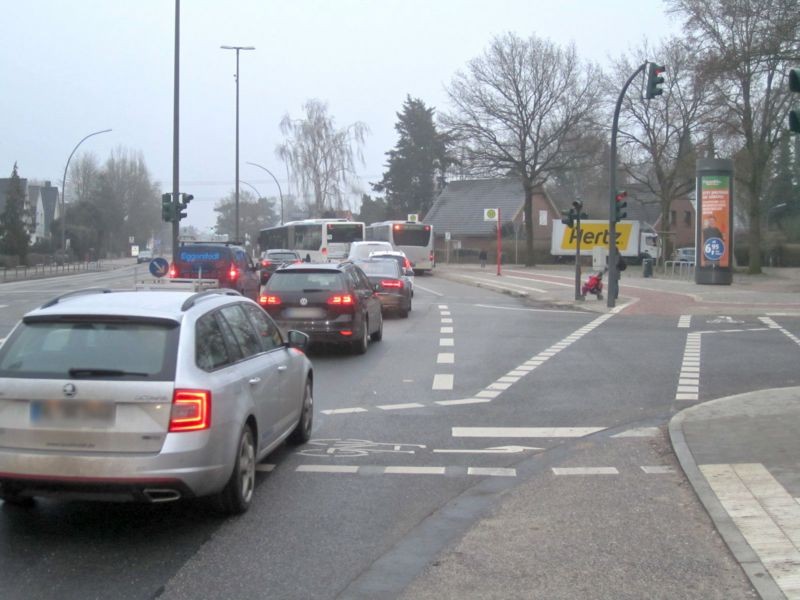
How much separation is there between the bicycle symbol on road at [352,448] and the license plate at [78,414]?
3.04 metres

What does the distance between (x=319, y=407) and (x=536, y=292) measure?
82.4 feet

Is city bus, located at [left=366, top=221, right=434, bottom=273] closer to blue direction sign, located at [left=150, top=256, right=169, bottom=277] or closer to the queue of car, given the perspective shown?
blue direction sign, located at [left=150, top=256, right=169, bottom=277]

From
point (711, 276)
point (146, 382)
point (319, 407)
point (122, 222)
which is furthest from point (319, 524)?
point (122, 222)

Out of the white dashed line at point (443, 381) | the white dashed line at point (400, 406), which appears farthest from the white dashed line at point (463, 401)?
the white dashed line at point (443, 381)

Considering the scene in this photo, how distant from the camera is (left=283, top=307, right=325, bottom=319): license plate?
16.2 m

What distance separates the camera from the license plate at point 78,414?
5977 mm

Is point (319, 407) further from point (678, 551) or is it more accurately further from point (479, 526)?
point (678, 551)

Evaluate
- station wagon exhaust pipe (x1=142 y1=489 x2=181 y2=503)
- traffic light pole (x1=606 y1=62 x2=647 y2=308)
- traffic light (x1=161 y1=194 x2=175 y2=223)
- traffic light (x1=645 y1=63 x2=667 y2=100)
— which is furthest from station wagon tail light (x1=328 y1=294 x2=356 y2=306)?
traffic light (x1=161 y1=194 x2=175 y2=223)

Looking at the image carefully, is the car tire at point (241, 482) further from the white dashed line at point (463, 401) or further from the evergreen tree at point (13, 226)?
the evergreen tree at point (13, 226)

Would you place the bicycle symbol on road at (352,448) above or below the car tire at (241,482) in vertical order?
below

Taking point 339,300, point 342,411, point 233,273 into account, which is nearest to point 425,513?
point 342,411

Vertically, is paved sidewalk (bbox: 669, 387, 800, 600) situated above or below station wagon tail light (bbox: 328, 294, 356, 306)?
below

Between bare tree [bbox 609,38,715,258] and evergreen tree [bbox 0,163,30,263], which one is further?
evergreen tree [bbox 0,163,30,263]

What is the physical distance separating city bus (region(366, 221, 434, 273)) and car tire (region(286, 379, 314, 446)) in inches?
1857
